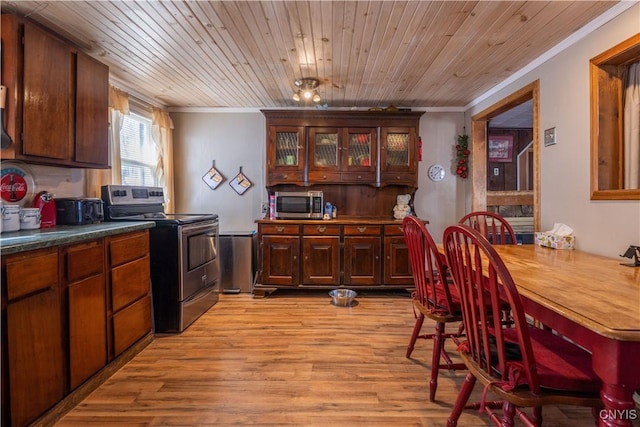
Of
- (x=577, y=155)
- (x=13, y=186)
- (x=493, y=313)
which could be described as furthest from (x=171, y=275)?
(x=577, y=155)

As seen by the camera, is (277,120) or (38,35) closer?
(38,35)

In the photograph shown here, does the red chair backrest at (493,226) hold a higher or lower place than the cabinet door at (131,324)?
higher

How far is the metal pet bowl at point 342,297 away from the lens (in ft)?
11.3

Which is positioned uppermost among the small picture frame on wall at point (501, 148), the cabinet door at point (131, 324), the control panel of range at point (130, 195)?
the small picture frame on wall at point (501, 148)

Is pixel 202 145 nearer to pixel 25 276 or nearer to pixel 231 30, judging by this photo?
pixel 231 30

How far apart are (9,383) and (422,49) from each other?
3.14 meters

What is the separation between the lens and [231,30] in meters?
2.27

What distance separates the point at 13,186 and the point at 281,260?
7.68ft

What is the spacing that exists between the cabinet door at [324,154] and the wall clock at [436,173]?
1267mm

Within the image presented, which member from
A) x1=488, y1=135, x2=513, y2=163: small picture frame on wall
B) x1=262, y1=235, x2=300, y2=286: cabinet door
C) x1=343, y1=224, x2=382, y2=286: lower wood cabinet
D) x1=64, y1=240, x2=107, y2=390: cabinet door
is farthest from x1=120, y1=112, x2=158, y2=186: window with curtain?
x1=488, y1=135, x2=513, y2=163: small picture frame on wall

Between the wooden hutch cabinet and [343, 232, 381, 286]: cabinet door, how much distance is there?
0.4 inches

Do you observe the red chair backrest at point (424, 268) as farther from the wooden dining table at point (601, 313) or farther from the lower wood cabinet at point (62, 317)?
the lower wood cabinet at point (62, 317)

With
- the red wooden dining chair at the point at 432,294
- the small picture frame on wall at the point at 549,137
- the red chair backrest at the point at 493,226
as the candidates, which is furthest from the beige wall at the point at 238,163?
the red wooden dining chair at the point at 432,294

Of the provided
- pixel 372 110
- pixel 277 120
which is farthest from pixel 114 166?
pixel 372 110
